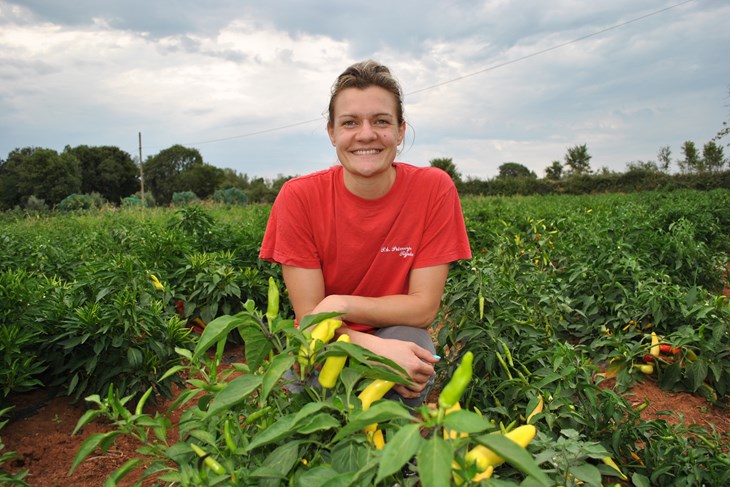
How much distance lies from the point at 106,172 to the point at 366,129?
4913 centimetres

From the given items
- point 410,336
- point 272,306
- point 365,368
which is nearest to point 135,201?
point 410,336

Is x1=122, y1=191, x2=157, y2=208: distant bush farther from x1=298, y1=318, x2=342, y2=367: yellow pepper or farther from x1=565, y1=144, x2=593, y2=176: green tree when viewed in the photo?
x1=565, y1=144, x2=593, y2=176: green tree

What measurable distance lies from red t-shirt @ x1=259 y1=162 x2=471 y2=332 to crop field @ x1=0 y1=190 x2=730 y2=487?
45 centimetres

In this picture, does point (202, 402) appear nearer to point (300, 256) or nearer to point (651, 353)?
point (300, 256)

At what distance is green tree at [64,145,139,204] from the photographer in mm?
45594

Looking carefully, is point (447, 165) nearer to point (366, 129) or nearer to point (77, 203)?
point (77, 203)

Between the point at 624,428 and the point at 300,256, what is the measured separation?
1348mm

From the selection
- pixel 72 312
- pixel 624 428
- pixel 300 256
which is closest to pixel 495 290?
pixel 624 428

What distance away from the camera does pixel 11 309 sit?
251cm

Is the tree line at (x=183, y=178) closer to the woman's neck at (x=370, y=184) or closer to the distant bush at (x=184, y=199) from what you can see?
the distant bush at (x=184, y=199)

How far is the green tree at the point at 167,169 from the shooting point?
157ft

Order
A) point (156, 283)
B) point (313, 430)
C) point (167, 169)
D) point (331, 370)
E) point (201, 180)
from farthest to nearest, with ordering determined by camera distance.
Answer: point (167, 169) → point (201, 180) → point (156, 283) → point (331, 370) → point (313, 430)

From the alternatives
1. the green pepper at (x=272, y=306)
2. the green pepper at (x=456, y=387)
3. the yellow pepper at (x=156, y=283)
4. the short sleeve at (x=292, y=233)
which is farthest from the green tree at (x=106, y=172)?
the green pepper at (x=456, y=387)

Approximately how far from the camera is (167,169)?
4891 centimetres
